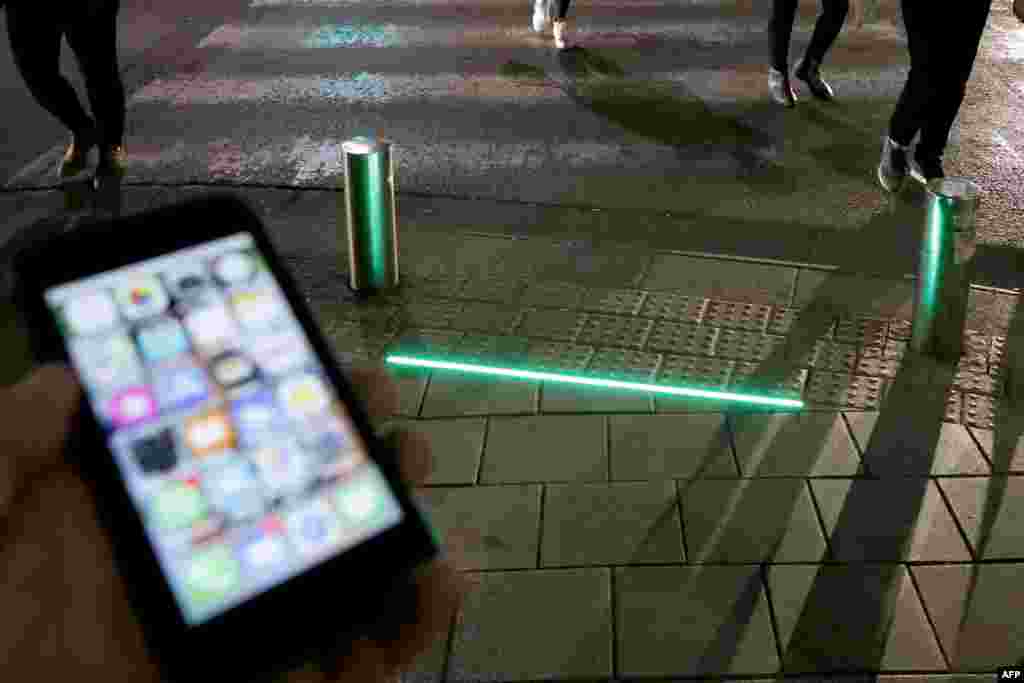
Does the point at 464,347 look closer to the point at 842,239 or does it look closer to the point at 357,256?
the point at 357,256

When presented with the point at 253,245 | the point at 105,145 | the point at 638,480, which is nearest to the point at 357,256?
the point at 638,480

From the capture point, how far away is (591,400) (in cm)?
384

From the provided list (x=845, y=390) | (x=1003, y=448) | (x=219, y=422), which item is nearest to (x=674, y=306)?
(x=845, y=390)

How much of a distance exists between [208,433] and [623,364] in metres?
2.83

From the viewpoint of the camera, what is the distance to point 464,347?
420 centimetres

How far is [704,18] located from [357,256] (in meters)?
6.29

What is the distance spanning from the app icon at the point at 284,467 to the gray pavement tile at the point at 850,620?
5.78ft

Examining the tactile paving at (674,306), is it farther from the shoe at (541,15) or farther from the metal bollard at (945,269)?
the shoe at (541,15)

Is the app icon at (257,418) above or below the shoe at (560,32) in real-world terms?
above

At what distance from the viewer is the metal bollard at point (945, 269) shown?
12.8 ft

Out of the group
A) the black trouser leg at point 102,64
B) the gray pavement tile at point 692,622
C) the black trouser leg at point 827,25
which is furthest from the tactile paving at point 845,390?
the black trouser leg at point 102,64

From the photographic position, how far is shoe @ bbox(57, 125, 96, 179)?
5891 millimetres

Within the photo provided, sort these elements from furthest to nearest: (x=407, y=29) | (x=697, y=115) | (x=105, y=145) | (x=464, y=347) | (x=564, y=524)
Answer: (x=407, y=29) < (x=697, y=115) < (x=105, y=145) < (x=464, y=347) < (x=564, y=524)

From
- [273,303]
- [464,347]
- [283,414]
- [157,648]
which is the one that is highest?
[273,303]
